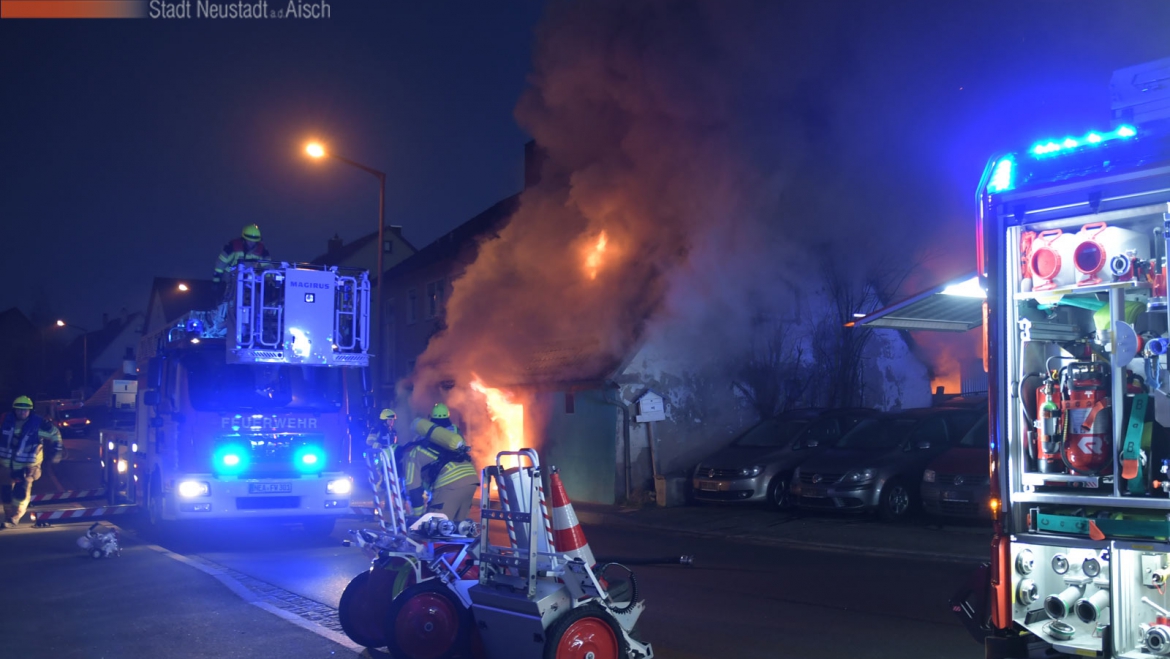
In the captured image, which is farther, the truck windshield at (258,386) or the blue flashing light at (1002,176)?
the truck windshield at (258,386)

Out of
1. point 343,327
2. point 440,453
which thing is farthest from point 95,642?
point 343,327

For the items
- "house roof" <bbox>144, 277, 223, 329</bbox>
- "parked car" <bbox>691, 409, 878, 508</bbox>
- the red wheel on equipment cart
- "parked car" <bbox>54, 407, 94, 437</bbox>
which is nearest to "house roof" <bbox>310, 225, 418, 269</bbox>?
"house roof" <bbox>144, 277, 223, 329</bbox>

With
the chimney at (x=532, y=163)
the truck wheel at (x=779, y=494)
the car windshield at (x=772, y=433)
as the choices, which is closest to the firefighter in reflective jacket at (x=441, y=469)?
the truck wheel at (x=779, y=494)

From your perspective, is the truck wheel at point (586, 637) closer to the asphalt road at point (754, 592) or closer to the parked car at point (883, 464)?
the asphalt road at point (754, 592)

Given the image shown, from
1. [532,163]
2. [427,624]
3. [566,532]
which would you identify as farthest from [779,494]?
[532,163]

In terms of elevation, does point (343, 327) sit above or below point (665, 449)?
above

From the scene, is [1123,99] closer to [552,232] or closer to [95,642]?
[95,642]

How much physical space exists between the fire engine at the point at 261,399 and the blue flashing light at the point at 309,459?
0.01 meters

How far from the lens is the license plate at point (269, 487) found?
11.2 metres

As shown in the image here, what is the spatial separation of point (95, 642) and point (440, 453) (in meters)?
3.14

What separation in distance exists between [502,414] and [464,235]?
10248 millimetres

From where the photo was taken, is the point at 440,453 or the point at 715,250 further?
the point at 715,250

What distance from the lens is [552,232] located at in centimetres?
2119

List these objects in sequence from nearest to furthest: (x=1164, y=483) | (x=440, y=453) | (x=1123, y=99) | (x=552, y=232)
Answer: (x=1164, y=483), (x=1123, y=99), (x=440, y=453), (x=552, y=232)
